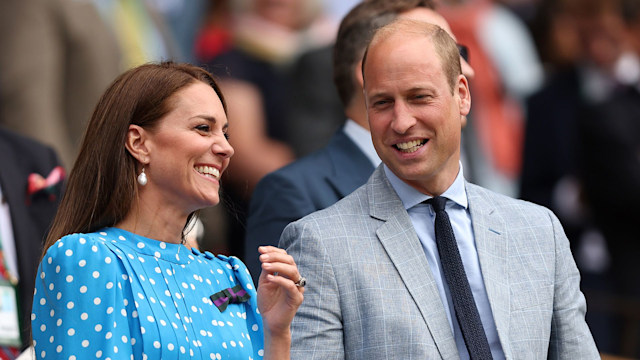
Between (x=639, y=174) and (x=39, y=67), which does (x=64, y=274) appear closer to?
(x=39, y=67)

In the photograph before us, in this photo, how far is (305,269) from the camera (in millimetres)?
3791

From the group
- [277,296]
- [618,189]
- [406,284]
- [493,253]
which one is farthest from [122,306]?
[618,189]

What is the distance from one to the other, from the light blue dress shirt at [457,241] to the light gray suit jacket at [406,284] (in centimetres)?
3

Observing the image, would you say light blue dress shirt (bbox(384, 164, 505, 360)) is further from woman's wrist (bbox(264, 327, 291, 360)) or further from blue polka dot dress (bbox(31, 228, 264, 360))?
blue polka dot dress (bbox(31, 228, 264, 360))

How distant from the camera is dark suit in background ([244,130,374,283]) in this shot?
15.0 feet

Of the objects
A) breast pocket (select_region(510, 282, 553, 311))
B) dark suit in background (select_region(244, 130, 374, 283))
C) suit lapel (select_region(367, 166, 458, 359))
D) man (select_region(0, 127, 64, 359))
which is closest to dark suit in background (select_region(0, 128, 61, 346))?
man (select_region(0, 127, 64, 359))

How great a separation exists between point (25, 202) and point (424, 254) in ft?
6.50

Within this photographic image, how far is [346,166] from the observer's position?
480 cm

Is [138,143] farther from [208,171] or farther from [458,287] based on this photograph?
[458,287]

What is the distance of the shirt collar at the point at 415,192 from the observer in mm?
3998

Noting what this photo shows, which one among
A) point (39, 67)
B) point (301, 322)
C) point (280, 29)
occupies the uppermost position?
point (280, 29)

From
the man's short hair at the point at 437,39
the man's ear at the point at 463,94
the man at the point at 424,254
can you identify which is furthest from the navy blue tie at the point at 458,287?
the man's short hair at the point at 437,39

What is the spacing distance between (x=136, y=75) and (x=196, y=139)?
29cm

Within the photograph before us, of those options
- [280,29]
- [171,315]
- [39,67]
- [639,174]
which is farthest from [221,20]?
[171,315]
